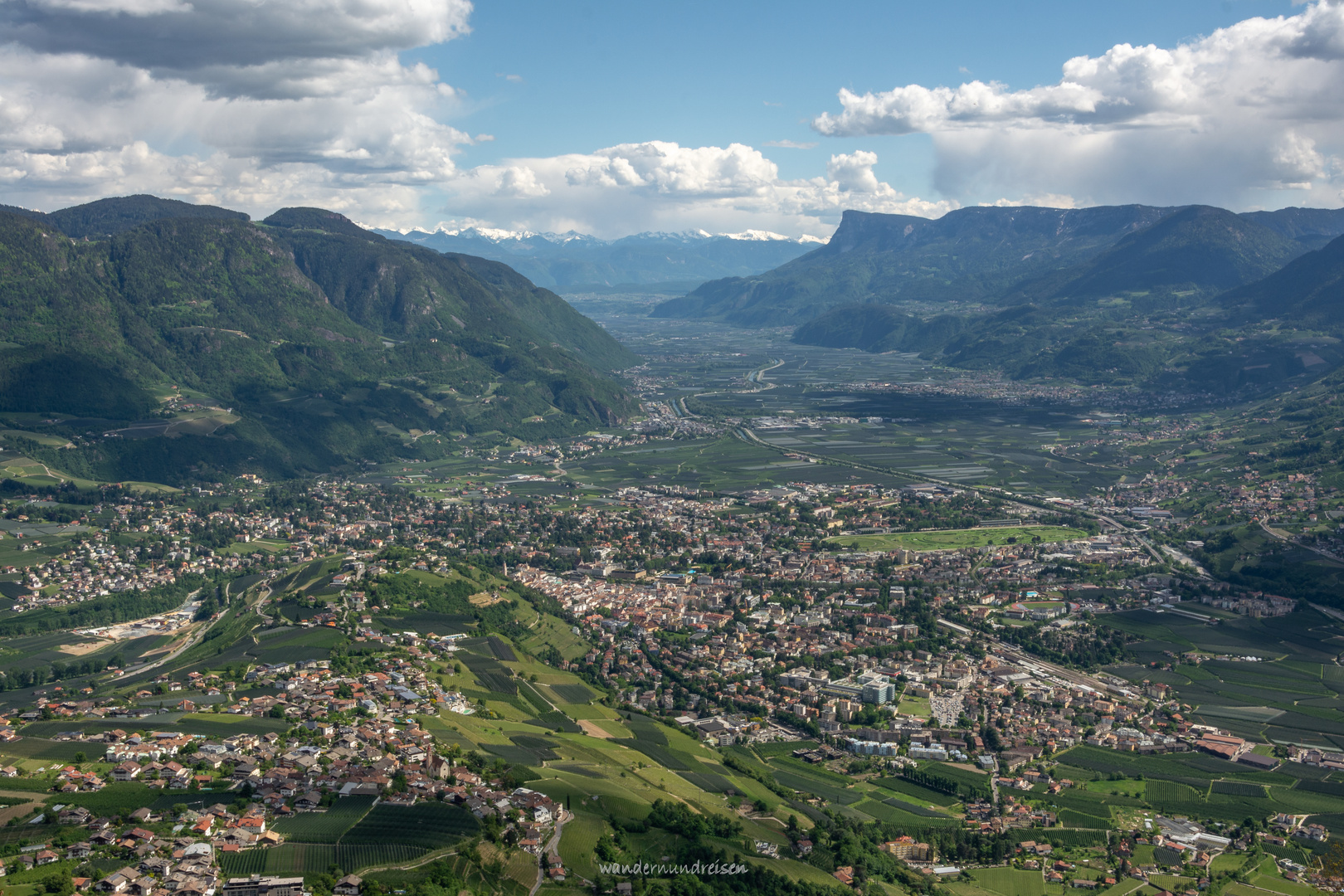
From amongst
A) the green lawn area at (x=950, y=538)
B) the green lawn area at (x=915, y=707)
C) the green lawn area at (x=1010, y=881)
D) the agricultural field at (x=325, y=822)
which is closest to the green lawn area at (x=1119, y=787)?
the green lawn area at (x=1010, y=881)

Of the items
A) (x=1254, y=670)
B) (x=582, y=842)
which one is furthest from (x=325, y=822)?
(x=1254, y=670)

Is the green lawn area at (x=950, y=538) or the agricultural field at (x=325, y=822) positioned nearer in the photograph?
the agricultural field at (x=325, y=822)

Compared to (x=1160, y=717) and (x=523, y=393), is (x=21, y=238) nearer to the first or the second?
(x=523, y=393)

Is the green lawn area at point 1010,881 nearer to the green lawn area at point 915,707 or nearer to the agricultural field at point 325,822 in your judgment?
the green lawn area at point 915,707

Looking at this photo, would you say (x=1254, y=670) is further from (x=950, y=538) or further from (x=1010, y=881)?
(x=950, y=538)

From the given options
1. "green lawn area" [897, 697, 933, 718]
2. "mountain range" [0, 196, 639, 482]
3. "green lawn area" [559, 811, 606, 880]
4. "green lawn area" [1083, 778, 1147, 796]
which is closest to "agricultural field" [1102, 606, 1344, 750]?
"green lawn area" [1083, 778, 1147, 796]

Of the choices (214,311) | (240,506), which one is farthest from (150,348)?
(240,506)
